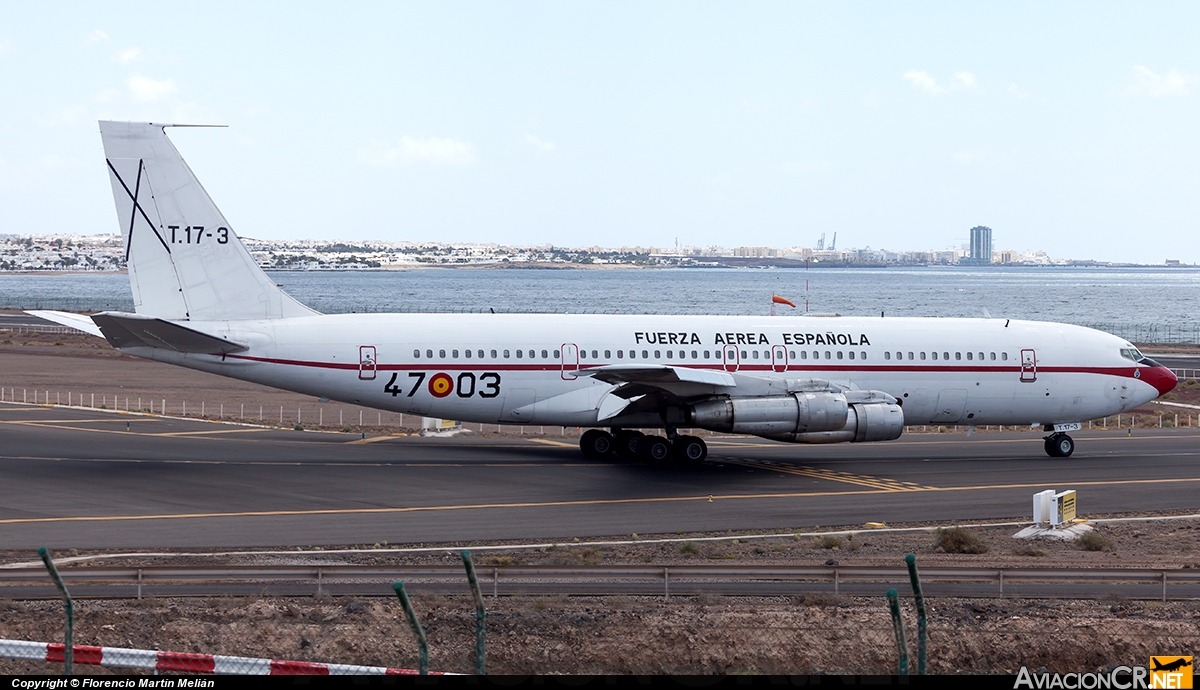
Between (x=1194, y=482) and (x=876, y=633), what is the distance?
2146 cm

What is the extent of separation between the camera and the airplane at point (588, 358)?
32281 mm

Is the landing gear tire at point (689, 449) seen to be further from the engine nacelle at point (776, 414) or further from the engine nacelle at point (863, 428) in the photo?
the engine nacelle at point (863, 428)

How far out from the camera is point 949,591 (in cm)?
1827

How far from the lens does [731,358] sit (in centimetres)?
3538

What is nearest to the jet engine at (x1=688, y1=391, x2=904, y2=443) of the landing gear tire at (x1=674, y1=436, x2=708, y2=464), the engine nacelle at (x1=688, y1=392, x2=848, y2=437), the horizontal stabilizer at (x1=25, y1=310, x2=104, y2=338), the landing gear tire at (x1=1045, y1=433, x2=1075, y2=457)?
the engine nacelle at (x1=688, y1=392, x2=848, y2=437)

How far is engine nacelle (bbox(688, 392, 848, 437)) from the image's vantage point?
32.3m

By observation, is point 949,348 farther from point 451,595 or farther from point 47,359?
point 47,359

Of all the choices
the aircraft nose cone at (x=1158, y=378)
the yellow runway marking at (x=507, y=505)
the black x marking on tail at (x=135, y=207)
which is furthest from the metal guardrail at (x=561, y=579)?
the aircraft nose cone at (x=1158, y=378)

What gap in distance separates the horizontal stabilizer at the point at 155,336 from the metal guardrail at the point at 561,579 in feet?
38.0

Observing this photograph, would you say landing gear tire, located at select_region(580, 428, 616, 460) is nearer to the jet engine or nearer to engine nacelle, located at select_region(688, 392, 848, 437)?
the jet engine

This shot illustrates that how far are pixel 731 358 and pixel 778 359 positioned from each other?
1422mm

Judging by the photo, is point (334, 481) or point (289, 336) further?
point (289, 336)

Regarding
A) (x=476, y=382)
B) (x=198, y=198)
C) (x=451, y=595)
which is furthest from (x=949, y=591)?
(x=198, y=198)

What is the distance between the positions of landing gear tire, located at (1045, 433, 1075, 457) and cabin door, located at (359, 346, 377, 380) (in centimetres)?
2172
